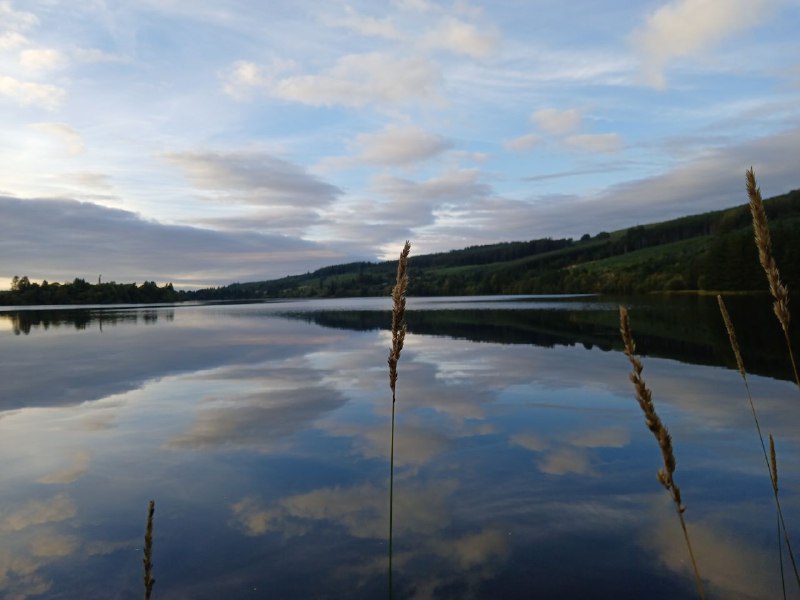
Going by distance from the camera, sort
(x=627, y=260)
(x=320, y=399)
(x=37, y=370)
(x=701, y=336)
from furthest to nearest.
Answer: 1. (x=627, y=260)
2. (x=701, y=336)
3. (x=37, y=370)
4. (x=320, y=399)

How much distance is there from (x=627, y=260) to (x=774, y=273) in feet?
605

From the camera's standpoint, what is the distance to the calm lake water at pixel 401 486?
5.88 m

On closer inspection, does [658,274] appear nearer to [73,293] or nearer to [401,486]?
[401,486]

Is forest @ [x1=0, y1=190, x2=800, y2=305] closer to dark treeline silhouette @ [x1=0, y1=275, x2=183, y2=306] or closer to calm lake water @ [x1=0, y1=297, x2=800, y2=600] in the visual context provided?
dark treeline silhouette @ [x1=0, y1=275, x2=183, y2=306]

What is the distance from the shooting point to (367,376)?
65.8ft

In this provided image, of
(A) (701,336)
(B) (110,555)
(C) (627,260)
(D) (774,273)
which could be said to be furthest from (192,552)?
(C) (627,260)

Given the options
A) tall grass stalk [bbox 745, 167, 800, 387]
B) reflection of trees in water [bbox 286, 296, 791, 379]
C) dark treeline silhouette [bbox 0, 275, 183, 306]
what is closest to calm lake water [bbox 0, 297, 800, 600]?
reflection of trees in water [bbox 286, 296, 791, 379]

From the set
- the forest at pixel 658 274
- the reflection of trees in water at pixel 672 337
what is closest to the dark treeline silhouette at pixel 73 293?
the forest at pixel 658 274

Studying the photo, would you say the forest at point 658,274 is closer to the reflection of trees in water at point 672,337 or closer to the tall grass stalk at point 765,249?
the reflection of trees in water at point 672,337

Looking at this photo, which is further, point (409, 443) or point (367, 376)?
point (367, 376)

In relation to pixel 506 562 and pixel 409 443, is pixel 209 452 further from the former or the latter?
pixel 506 562

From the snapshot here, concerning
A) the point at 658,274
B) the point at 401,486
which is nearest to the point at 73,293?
the point at 658,274

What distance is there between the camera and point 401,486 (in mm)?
8562

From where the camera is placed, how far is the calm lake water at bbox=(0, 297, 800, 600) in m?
5.88
